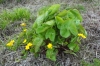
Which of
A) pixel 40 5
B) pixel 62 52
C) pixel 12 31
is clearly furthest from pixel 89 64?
pixel 40 5

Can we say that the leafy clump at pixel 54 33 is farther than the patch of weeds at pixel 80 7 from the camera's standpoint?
No

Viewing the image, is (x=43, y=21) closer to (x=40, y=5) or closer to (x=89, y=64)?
(x=89, y=64)

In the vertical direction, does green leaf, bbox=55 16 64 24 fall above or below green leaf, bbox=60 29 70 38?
above

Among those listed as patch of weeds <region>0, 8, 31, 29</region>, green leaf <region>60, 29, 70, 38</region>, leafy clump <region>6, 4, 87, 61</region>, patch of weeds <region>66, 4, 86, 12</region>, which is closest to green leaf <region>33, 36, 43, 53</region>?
leafy clump <region>6, 4, 87, 61</region>

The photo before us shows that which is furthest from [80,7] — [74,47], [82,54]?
[74,47]

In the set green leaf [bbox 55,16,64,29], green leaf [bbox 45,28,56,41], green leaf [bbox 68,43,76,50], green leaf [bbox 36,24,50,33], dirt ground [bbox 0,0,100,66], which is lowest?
dirt ground [bbox 0,0,100,66]

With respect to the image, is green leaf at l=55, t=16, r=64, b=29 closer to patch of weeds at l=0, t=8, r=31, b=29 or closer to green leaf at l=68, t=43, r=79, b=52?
green leaf at l=68, t=43, r=79, b=52

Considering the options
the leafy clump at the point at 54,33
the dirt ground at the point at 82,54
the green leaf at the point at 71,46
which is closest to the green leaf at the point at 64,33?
the leafy clump at the point at 54,33

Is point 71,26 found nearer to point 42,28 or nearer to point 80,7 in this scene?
point 42,28

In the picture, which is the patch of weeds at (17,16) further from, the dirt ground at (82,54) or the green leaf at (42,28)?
the green leaf at (42,28)
